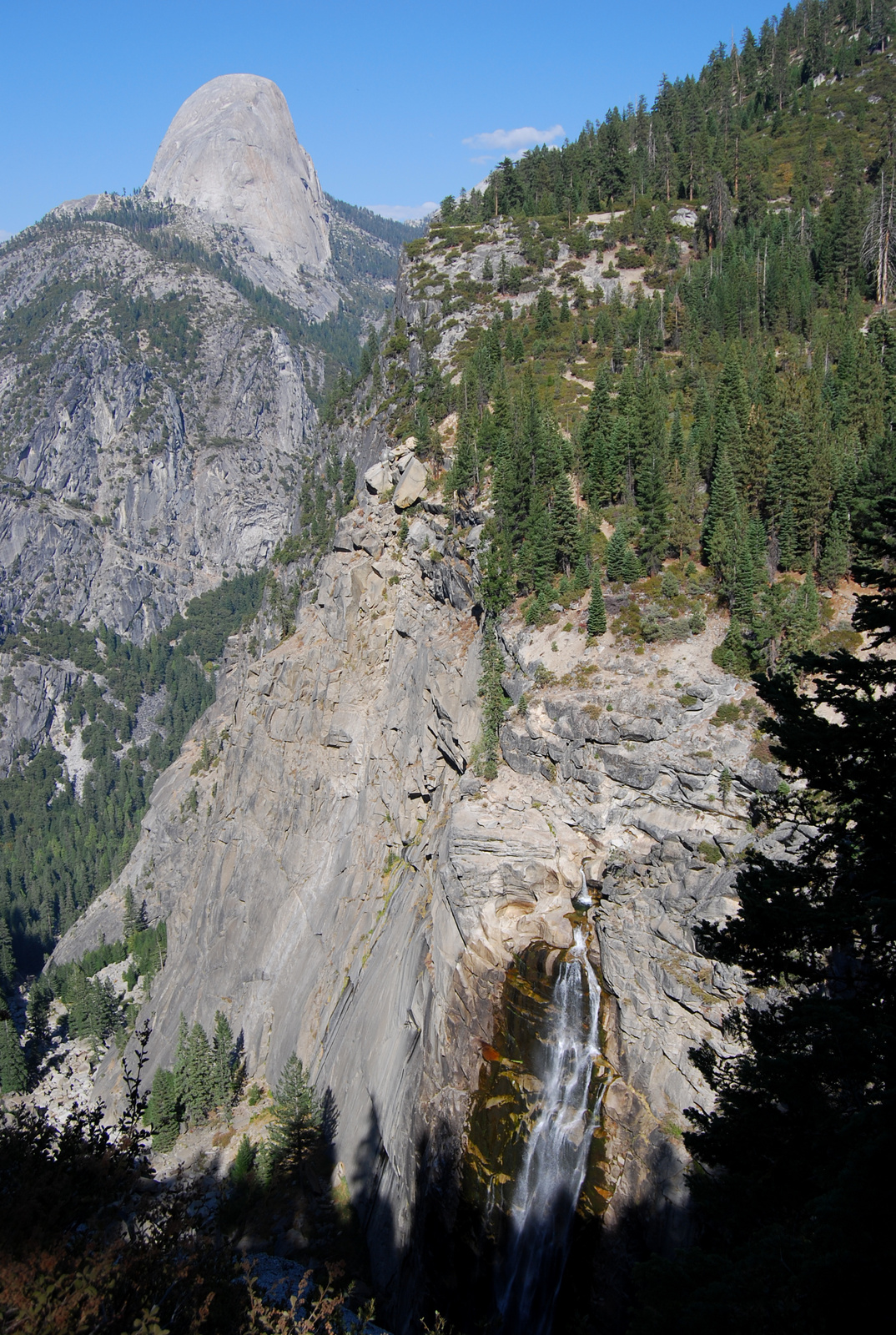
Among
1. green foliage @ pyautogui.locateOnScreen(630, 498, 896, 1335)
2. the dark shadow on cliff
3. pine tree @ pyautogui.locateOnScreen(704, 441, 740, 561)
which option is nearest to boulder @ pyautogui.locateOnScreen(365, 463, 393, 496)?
pine tree @ pyautogui.locateOnScreen(704, 441, 740, 561)

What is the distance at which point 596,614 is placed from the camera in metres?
35.1

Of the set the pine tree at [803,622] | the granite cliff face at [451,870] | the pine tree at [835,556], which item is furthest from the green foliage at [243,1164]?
the pine tree at [835,556]

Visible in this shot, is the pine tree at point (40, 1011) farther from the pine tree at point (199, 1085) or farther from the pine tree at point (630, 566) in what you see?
the pine tree at point (630, 566)

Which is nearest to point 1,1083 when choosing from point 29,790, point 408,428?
point 408,428

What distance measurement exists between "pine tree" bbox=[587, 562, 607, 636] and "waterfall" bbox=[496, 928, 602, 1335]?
1516cm


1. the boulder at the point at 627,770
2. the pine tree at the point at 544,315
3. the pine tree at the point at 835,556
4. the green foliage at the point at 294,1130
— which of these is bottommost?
the green foliage at the point at 294,1130

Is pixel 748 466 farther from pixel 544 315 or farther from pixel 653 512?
pixel 544 315

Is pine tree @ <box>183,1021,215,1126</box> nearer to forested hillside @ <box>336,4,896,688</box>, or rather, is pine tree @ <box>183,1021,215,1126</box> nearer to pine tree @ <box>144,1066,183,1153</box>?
pine tree @ <box>144,1066,183,1153</box>

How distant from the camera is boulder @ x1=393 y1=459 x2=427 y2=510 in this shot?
2064 inches

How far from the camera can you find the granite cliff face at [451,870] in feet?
84.7

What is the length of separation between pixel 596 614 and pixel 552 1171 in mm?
21570

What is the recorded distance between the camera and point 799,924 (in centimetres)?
1310

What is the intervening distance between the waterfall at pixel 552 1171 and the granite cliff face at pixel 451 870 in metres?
0.93

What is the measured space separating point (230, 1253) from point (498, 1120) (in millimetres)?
13742
